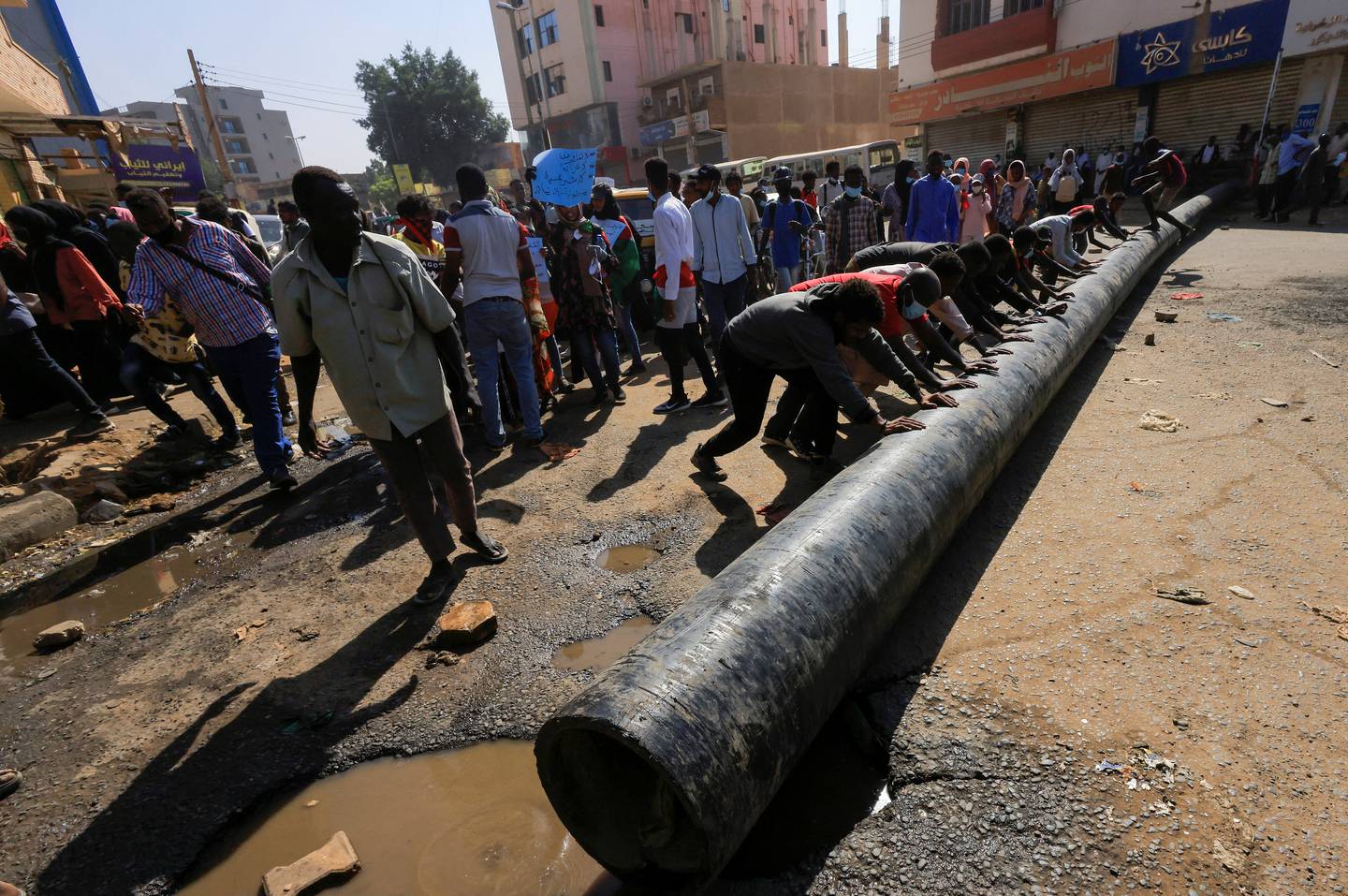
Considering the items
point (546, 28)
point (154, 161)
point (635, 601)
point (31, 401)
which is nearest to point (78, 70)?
point (154, 161)

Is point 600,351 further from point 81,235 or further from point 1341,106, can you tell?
point 1341,106

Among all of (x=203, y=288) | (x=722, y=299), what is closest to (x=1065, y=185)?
(x=722, y=299)

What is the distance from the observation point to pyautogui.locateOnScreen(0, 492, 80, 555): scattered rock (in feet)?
12.1

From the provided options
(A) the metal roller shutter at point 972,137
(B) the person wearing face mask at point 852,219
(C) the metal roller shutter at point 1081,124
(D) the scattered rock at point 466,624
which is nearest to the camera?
(D) the scattered rock at point 466,624

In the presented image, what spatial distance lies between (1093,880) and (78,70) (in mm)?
27598

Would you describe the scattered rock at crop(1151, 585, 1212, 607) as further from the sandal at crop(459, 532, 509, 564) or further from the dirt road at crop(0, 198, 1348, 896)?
the sandal at crop(459, 532, 509, 564)

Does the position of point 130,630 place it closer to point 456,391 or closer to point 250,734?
point 250,734

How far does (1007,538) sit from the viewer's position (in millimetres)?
2887

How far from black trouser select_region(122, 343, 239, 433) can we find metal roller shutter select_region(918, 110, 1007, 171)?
21986mm

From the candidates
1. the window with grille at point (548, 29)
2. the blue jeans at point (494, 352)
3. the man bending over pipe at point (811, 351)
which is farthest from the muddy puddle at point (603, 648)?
the window with grille at point (548, 29)

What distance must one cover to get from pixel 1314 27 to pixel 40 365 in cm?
2226

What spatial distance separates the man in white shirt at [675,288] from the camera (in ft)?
14.6

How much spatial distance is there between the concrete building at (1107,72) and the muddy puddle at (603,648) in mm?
19275

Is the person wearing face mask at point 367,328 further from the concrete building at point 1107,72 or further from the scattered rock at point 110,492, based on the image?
the concrete building at point 1107,72
